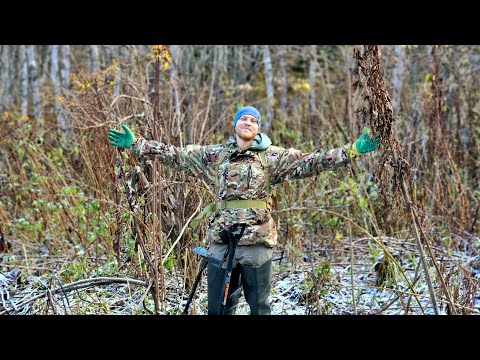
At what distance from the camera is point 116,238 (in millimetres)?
4973

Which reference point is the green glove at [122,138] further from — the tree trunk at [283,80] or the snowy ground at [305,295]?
the tree trunk at [283,80]

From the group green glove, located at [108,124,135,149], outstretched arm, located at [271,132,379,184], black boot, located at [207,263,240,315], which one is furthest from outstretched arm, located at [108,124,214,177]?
black boot, located at [207,263,240,315]

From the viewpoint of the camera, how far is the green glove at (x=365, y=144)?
12.6 ft

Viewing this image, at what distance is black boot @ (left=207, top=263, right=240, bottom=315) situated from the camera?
3926 mm

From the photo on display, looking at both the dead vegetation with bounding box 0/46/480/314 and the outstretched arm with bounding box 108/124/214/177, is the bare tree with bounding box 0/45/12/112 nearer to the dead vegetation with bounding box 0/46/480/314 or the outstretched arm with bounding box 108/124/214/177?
the dead vegetation with bounding box 0/46/480/314


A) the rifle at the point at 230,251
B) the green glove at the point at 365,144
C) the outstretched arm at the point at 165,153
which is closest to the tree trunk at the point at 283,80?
the outstretched arm at the point at 165,153

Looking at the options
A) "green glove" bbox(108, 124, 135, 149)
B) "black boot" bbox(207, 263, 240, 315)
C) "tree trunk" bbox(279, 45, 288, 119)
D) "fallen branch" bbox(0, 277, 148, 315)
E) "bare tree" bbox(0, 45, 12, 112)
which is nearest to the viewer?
"black boot" bbox(207, 263, 240, 315)

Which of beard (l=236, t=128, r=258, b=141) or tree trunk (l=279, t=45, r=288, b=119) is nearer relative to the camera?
beard (l=236, t=128, r=258, b=141)

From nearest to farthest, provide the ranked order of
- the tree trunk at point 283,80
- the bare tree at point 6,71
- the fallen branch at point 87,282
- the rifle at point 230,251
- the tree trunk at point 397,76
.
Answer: the rifle at point 230,251 < the fallen branch at point 87,282 < the tree trunk at point 397,76 < the tree trunk at point 283,80 < the bare tree at point 6,71

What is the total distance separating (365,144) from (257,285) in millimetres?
1012

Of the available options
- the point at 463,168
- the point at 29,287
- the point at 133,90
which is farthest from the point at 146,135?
the point at 463,168

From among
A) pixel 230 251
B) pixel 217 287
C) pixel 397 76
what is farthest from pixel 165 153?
pixel 397 76
